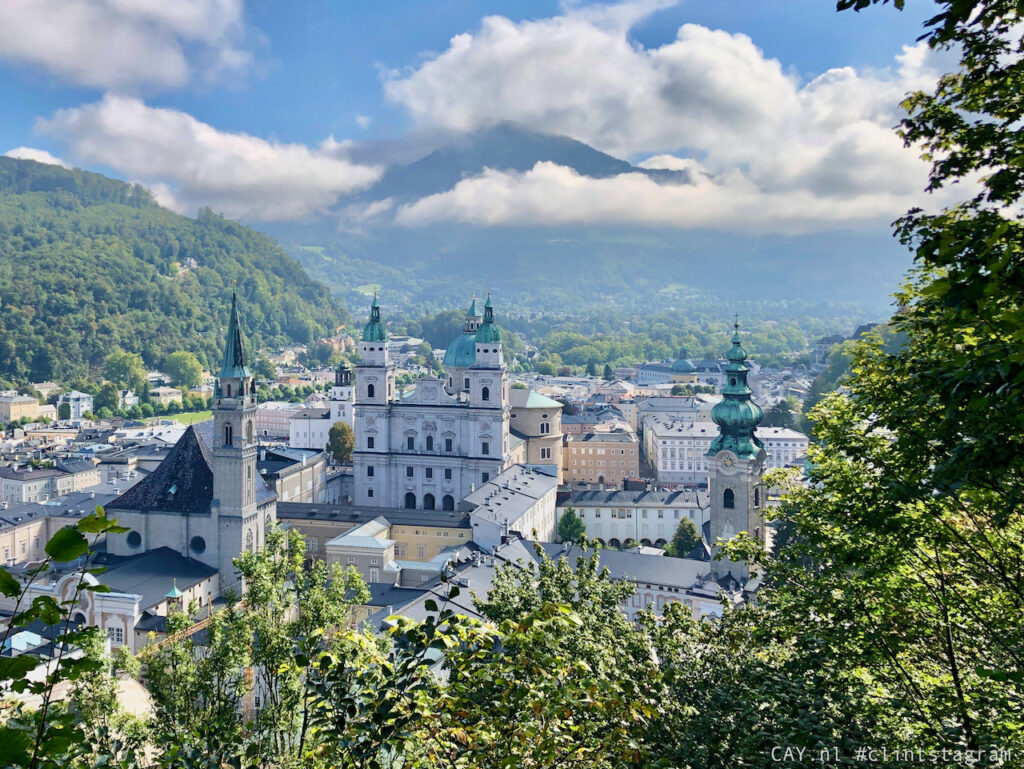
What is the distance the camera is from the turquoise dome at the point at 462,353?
203 ft

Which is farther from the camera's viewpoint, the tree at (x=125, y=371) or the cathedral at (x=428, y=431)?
the tree at (x=125, y=371)

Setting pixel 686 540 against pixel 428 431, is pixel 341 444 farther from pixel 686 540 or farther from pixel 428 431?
pixel 686 540

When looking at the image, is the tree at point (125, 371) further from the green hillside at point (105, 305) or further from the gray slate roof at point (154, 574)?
the gray slate roof at point (154, 574)

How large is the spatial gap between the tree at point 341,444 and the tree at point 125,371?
5631 centimetres

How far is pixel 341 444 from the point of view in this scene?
236 ft

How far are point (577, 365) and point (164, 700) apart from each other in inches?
6758

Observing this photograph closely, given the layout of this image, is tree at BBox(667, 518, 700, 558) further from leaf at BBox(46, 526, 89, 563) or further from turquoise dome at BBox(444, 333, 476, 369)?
leaf at BBox(46, 526, 89, 563)

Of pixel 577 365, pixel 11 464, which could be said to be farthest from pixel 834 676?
pixel 577 365

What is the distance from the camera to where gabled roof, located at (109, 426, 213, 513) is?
38.4m

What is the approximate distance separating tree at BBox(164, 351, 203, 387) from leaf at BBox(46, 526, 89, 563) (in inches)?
5170

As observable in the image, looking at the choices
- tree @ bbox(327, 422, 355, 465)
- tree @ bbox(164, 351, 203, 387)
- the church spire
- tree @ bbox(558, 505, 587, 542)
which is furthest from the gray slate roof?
tree @ bbox(164, 351, 203, 387)

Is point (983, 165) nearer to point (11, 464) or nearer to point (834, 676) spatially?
point (834, 676)

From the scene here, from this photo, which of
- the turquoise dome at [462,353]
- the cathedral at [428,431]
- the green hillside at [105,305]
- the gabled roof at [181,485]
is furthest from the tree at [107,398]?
the gabled roof at [181,485]

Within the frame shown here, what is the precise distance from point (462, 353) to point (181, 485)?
27085 mm
